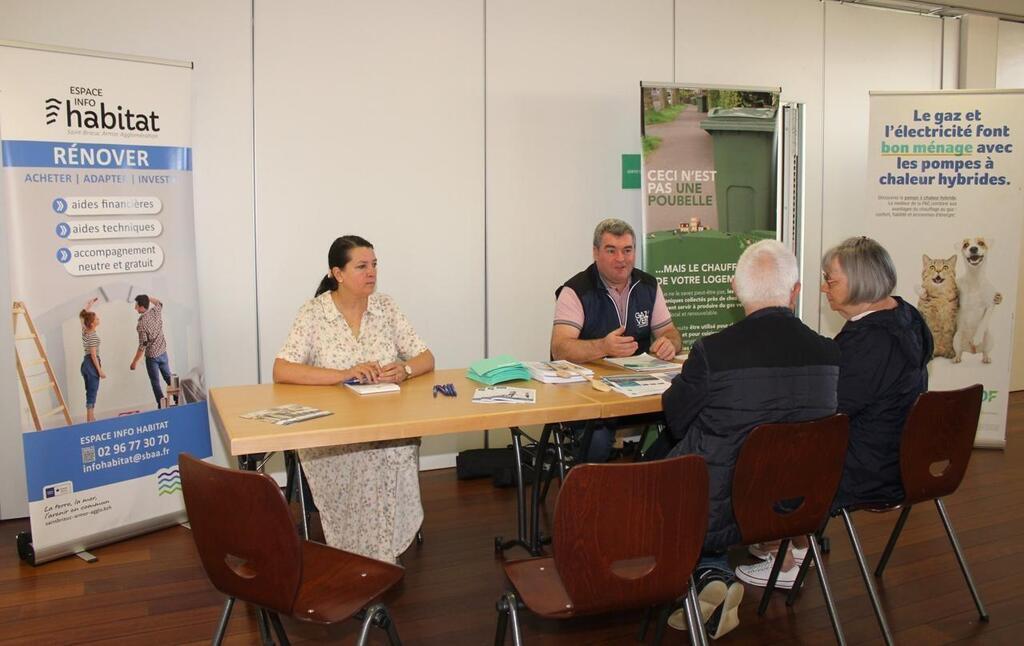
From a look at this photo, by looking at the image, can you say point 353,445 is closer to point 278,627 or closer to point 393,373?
point 393,373

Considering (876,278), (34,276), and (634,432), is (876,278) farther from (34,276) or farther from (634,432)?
(34,276)

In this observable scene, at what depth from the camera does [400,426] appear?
259 centimetres

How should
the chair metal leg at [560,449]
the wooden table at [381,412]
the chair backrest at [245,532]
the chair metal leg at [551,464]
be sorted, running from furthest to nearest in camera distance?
the chair metal leg at [551,464], the chair metal leg at [560,449], the wooden table at [381,412], the chair backrest at [245,532]

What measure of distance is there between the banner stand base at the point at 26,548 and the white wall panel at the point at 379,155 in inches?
56.1

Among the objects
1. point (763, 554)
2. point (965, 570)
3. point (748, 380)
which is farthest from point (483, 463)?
point (748, 380)

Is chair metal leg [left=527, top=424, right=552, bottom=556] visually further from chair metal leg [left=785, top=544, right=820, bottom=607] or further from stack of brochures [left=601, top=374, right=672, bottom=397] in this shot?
chair metal leg [left=785, top=544, right=820, bottom=607]

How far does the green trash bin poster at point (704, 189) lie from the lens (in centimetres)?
504

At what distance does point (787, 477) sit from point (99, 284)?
307 centimetres

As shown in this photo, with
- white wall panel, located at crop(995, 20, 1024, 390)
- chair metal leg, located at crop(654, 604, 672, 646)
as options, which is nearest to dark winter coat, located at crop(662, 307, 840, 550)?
chair metal leg, located at crop(654, 604, 672, 646)

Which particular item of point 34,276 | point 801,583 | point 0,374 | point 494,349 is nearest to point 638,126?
point 494,349

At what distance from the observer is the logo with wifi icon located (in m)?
3.60

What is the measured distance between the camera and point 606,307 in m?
4.01

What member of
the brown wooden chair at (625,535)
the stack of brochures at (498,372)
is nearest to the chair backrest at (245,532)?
the brown wooden chair at (625,535)

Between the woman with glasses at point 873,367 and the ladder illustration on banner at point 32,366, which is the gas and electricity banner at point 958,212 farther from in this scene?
→ the ladder illustration on banner at point 32,366
